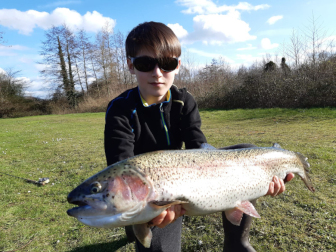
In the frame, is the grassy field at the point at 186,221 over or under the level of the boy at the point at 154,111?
under

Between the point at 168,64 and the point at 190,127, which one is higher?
the point at 168,64

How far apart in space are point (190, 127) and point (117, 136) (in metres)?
1.01

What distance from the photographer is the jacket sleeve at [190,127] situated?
3162mm

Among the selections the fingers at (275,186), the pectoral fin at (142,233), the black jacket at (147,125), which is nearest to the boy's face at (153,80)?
the black jacket at (147,125)

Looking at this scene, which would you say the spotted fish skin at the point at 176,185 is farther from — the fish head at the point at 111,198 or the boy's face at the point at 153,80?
the boy's face at the point at 153,80

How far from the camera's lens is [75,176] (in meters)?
6.26

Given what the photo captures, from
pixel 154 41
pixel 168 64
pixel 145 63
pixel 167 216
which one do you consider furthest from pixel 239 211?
pixel 154 41

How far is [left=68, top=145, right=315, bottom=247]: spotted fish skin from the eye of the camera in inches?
66.5

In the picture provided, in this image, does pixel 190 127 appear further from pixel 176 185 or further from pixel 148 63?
pixel 176 185

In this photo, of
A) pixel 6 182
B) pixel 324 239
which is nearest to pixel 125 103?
pixel 324 239

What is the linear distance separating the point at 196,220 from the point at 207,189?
6.38ft

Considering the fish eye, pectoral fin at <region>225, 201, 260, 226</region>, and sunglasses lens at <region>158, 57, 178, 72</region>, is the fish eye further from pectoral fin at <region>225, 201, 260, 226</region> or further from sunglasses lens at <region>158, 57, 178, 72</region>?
sunglasses lens at <region>158, 57, 178, 72</region>

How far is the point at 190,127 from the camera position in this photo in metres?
3.21

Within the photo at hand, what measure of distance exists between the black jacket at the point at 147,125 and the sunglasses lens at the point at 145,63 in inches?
18.3
